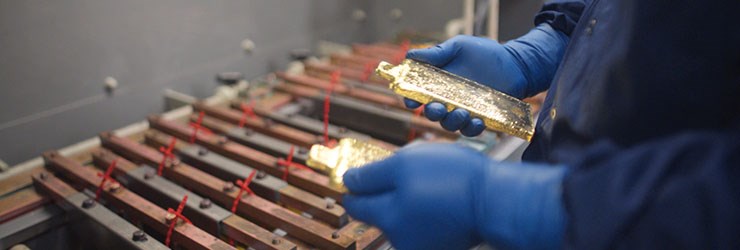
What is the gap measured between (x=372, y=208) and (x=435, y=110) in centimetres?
37

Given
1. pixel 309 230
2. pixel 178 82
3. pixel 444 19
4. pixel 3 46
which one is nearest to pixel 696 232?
pixel 309 230

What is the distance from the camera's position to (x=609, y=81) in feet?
2.70

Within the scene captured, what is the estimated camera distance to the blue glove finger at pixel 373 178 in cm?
86

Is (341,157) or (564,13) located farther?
(564,13)

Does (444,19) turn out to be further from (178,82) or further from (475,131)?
(475,131)

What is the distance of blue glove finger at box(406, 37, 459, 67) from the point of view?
50.8 inches

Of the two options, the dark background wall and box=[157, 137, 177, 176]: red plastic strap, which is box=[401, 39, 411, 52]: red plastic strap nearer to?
the dark background wall

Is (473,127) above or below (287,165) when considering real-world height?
above

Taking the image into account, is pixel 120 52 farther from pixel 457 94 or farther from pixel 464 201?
pixel 464 201

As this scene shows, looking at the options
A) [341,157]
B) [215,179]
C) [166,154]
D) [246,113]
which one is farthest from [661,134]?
[246,113]

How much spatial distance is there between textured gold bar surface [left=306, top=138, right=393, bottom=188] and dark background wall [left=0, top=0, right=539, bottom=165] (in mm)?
1131

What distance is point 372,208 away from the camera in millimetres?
875

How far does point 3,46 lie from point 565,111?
5.24 ft

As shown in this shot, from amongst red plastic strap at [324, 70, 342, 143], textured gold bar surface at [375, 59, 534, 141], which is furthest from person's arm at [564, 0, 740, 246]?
red plastic strap at [324, 70, 342, 143]
